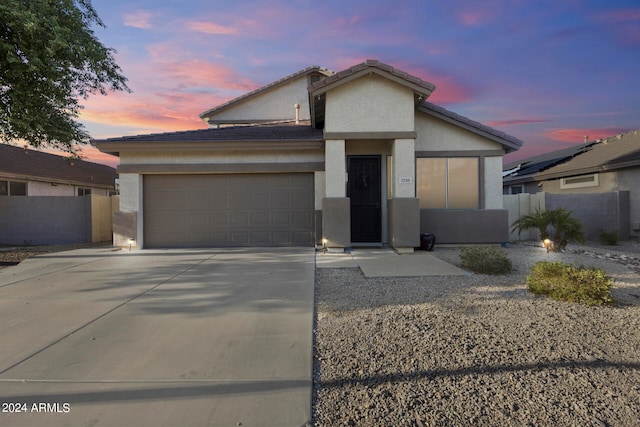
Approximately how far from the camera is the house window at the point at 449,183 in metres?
11.9

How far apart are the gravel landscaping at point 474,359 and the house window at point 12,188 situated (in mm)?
19969

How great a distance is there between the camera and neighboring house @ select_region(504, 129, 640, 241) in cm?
1365

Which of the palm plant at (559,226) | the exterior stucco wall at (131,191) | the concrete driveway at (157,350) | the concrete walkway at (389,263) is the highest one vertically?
the exterior stucco wall at (131,191)

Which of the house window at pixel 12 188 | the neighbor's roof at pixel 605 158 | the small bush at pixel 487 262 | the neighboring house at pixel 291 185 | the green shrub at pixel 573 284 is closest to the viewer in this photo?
the green shrub at pixel 573 284

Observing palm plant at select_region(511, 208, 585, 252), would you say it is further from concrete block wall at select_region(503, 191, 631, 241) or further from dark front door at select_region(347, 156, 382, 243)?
dark front door at select_region(347, 156, 382, 243)

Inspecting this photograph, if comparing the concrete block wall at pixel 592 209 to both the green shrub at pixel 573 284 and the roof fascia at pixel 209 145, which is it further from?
the green shrub at pixel 573 284

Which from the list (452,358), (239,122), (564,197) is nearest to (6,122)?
(239,122)

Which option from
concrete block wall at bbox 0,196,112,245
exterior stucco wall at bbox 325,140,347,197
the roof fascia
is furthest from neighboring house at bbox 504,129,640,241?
concrete block wall at bbox 0,196,112,245

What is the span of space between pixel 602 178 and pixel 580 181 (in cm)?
122

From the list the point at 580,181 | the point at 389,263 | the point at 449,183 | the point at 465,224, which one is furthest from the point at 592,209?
the point at 389,263

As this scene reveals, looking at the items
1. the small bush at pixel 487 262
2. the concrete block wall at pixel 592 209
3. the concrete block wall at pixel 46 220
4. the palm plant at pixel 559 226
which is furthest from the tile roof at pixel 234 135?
the concrete block wall at pixel 592 209

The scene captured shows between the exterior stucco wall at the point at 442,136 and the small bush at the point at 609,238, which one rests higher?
the exterior stucco wall at the point at 442,136

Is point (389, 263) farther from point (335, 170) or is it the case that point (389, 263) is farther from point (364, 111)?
point (364, 111)

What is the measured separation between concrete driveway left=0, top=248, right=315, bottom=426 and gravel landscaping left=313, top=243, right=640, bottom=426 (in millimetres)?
358
